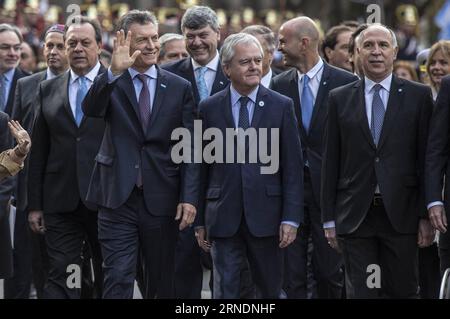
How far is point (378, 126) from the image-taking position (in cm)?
1136

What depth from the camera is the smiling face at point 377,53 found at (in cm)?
1144

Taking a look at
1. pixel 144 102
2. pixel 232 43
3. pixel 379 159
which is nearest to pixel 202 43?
pixel 144 102

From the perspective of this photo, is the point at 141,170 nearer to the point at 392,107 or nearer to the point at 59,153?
the point at 59,153

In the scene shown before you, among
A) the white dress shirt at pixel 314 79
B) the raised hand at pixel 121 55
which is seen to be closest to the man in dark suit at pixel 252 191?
the raised hand at pixel 121 55

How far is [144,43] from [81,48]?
0.99 meters

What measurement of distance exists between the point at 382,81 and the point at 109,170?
212 cm

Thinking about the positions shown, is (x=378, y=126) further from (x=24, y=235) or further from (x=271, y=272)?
(x=24, y=235)

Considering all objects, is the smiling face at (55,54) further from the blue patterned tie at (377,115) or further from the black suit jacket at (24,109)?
the blue patterned tie at (377,115)

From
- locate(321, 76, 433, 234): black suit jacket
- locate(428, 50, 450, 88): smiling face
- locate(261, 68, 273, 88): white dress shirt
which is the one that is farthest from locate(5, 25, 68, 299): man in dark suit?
locate(428, 50, 450, 88): smiling face

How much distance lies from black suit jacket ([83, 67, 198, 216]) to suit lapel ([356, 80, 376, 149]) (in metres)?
1.25

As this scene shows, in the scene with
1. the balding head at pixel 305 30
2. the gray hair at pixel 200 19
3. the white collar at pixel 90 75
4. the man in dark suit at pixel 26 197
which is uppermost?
the gray hair at pixel 200 19

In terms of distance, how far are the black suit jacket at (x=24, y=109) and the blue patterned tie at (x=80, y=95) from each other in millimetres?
756

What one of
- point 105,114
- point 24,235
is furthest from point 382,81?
point 24,235

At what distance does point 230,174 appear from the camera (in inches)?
447
